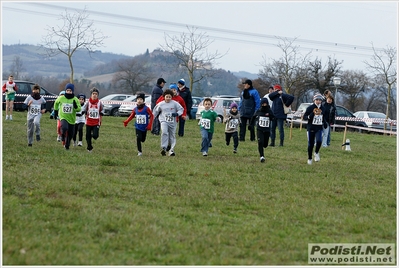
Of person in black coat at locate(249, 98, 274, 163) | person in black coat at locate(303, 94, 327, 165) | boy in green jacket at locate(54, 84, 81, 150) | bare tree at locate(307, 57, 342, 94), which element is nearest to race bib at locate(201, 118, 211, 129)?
person in black coat at locate(249, 98, 274, 163)

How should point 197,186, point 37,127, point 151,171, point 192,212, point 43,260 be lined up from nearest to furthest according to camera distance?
point 43,260, point 192,212, point 197,186, point 151,171, point 37,127

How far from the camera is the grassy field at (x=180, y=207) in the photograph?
7863 millimetres

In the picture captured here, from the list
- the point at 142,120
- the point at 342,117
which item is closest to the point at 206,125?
the point at 142,120

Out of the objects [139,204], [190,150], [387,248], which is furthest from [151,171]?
[387,248]

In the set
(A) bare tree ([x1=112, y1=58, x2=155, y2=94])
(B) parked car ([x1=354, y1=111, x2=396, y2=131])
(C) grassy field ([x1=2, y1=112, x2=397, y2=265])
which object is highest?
(A) bare tree ([x1=112, y1=58, x2=155, y2=94])

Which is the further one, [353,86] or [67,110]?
[353,86]

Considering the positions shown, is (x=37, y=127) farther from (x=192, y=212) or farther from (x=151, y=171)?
(x=192, y=212)

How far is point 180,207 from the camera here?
10.5 m

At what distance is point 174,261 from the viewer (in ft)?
24.6

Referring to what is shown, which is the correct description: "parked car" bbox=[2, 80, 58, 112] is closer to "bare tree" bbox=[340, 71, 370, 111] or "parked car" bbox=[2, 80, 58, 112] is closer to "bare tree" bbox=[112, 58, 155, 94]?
"bare tree" bbox=[340, 71, 370, 111]

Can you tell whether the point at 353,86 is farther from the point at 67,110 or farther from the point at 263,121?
the point at 67,110

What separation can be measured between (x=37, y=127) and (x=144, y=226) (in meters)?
11.1

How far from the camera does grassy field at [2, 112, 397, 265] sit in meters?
7.86

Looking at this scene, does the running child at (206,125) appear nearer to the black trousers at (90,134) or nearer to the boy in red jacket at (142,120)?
the boy in red jacket at (142,120)
